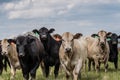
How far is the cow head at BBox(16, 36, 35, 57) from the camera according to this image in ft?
44.6

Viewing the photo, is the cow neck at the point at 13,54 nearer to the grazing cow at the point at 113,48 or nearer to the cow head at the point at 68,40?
the cow head at the point at 68,40

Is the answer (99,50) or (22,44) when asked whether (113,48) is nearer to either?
(99,50)

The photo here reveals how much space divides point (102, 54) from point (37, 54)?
232 inches

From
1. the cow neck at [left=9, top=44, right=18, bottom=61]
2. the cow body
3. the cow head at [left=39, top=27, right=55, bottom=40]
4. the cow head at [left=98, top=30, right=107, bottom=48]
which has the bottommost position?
the cow body

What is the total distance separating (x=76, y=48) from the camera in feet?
48.5

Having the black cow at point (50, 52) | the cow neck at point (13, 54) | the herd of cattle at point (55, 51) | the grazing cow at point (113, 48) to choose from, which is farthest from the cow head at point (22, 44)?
the grazing cow at point (113, 48)

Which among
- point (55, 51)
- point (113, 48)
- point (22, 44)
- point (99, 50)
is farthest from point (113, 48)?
point (22, 44)

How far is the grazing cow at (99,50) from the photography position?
19469 mm

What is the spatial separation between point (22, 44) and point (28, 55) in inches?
26.1

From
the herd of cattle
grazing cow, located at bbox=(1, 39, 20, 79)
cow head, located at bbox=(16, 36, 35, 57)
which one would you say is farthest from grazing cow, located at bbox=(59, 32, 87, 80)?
grazing cow, located at bbox=(1, 39, 20, 79)

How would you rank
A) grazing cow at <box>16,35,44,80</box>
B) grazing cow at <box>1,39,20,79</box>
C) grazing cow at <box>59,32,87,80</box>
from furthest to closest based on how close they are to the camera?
1. grazing cow at <box>1,39,20,79</box>
2. grazing cow at <box>59,32,87,80</box>
3. grazing cow at <box>16,35,44,80</box>

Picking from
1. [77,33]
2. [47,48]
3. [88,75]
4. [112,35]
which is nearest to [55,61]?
[47,48]

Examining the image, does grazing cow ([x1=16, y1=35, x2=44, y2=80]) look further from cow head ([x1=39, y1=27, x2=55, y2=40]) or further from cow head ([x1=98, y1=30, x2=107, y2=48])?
cow head ([x1=98, y1=30, x2=107, y2=48])

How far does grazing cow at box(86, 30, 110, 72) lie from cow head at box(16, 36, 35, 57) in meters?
6.06
